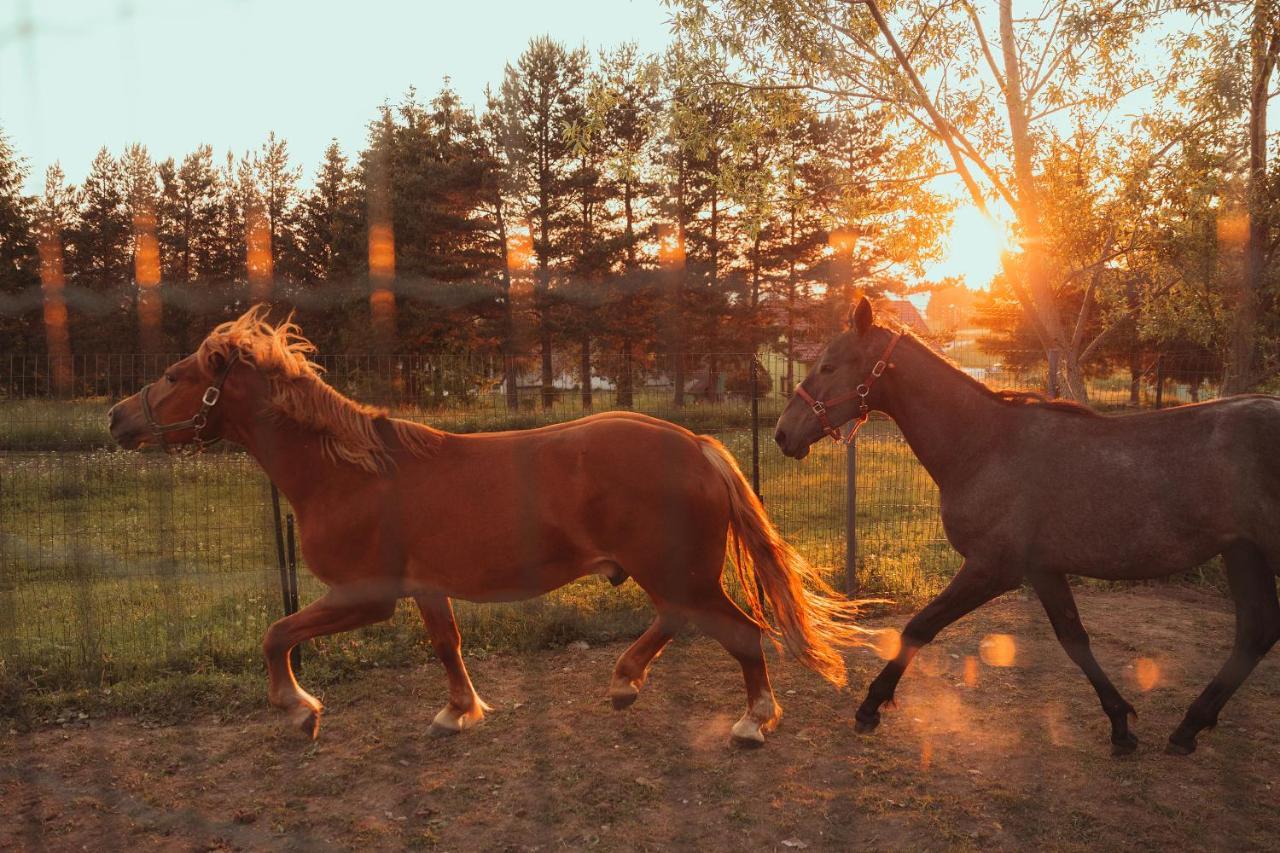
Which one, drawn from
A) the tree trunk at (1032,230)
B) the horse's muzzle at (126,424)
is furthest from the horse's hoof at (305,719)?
the tree trunk at (1032,230)

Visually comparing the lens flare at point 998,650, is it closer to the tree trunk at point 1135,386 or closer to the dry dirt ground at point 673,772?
the dry dirt ground at point 673,772

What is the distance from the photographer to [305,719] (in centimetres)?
445

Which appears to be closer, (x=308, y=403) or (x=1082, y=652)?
(x=1082, y=652)

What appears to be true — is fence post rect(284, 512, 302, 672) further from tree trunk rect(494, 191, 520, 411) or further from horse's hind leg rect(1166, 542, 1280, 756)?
tree trunk rect(494, 191, 520, 411)

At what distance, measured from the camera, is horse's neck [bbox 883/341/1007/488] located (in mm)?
4668

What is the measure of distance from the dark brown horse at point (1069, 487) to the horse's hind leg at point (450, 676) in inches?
85.8

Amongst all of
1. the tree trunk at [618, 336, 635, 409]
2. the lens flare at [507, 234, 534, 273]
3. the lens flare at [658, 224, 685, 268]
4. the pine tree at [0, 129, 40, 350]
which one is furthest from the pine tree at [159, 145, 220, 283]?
the tree trunk at [618, 336, 635, 409]

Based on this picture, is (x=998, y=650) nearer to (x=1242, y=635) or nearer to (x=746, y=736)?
(x=1242, y=635)

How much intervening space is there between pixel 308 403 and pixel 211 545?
6.77m

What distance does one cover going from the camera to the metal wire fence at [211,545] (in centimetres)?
608

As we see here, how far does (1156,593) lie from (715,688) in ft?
15.8

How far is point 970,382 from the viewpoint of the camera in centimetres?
477

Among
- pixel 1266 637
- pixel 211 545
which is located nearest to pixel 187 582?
pixel 211 545

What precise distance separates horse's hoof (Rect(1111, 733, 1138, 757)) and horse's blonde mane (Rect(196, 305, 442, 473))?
3937 millimetres
